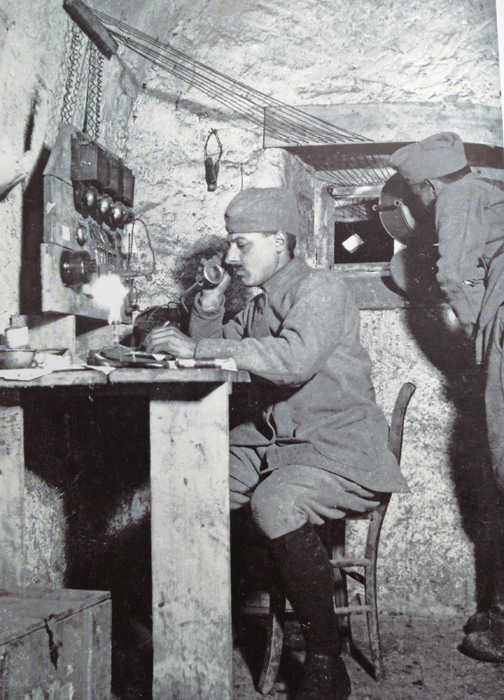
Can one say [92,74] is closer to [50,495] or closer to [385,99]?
[385,99]

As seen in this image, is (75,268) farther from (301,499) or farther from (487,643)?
(487,643)

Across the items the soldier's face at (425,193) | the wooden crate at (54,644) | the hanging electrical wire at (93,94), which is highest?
the hanging electrical wire at (93,94)

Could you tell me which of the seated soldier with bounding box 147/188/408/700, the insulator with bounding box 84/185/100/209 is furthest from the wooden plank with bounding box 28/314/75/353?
the seated soldier with bounding box 147/188/408/700

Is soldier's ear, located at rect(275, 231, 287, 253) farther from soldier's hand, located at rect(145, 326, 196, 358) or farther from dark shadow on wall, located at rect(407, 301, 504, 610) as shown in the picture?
dark shadow on wall, located at rect(407, 301, 504, 610)

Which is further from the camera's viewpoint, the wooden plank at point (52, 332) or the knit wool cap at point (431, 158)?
the knit wool cap at point (431, 158)

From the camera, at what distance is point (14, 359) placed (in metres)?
1.97

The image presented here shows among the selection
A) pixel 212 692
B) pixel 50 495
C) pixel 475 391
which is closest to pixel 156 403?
pixel 212 692

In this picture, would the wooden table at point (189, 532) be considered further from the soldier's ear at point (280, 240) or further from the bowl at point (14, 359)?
the soldier's ear at point (280, 240)

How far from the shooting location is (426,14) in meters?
3.11

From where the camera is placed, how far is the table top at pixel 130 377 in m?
1.67

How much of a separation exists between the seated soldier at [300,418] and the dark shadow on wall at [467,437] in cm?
84

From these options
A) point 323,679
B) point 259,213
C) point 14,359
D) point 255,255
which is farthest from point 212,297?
point 323,679

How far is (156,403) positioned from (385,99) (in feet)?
7.38

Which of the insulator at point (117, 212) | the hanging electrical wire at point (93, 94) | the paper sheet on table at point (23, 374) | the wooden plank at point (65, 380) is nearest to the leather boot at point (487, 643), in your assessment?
the wooden plank at point (65, 380)
